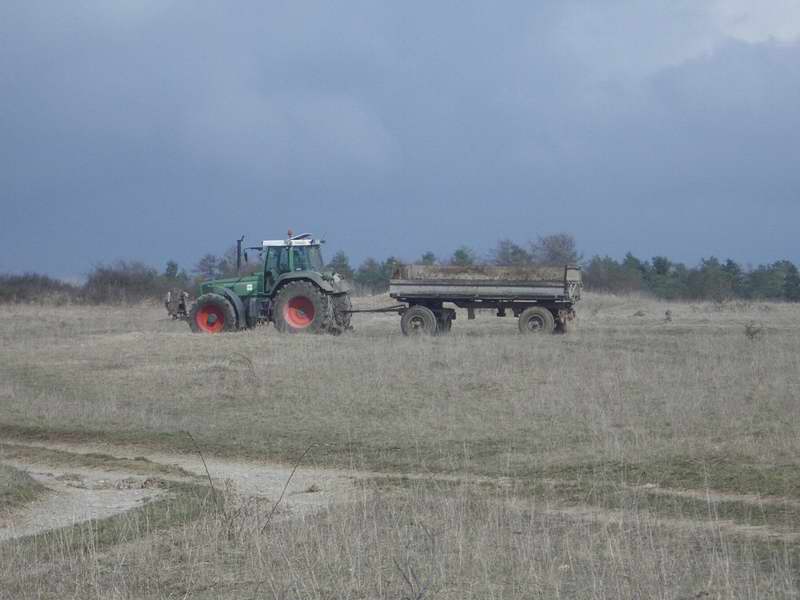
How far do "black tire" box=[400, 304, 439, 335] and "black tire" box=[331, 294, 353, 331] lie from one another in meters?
1.49

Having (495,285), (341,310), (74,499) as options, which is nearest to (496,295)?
(495,285)

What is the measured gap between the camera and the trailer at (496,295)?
Result: 1059 inches

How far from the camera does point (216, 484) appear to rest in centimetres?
1082

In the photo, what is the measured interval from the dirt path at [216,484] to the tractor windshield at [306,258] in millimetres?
14043

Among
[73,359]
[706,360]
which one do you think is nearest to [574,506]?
[706,360]

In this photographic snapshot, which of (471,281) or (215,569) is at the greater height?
(471,281)

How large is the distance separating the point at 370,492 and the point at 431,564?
10.3 feet

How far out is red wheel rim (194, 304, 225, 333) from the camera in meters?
27.0

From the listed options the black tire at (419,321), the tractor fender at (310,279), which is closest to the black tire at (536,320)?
the black tire at (419,321)

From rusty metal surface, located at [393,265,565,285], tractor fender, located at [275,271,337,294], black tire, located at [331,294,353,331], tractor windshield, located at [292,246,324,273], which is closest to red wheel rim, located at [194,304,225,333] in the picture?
tractor fender, located at [275,271,337,294]

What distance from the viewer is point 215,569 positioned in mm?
7211

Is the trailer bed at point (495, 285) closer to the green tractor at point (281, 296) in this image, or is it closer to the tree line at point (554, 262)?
the green tractor at point (281, 296)

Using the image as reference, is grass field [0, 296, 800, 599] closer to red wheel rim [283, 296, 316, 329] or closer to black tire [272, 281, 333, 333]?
black tire [272, 281, 333, 333]

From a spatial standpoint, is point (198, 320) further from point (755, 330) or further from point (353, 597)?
point (353, 597)
